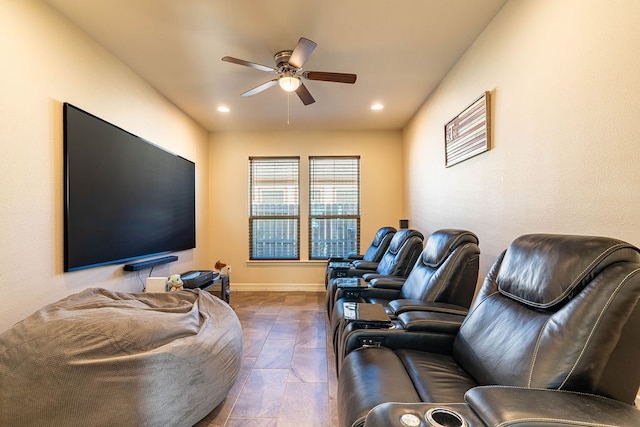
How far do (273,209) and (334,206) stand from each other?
1.05 m

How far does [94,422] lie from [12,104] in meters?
1.92

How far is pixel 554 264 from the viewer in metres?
1.11

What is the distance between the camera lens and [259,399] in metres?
1.96

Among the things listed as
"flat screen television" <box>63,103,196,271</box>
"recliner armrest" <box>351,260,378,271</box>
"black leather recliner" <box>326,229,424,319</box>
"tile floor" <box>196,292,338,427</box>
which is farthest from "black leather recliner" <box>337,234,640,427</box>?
"flat screen television" <box>63,103,196,271</box>

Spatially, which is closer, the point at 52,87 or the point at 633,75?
the point at 633,75

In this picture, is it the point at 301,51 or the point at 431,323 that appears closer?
the point at 431,323

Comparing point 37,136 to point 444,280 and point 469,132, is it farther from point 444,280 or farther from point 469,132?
point 469,132

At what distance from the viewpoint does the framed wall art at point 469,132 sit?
7.52 feet

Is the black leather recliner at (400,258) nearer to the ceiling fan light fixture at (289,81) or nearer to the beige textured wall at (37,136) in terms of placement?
the ceiling fan light fixture at (289,81)

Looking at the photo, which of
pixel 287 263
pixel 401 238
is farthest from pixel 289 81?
pixel 287 263

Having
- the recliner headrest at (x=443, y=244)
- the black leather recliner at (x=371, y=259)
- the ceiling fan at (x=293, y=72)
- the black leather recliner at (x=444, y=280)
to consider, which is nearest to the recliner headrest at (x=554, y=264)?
the black leather recliner at (x=444, y=280)

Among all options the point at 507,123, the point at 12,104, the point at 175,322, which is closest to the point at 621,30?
the point at 507,123

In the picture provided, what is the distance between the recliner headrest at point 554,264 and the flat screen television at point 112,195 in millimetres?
2855

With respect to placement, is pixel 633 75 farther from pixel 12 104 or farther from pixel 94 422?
pixel 12 104
